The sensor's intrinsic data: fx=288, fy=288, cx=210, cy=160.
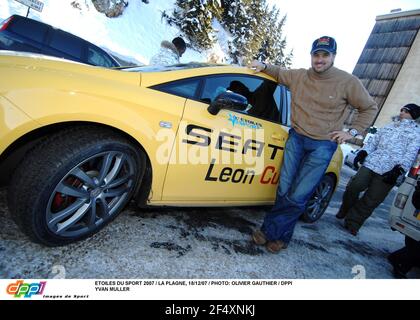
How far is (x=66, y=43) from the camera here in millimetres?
6691

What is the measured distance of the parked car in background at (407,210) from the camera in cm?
309

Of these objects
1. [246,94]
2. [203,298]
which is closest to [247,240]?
[203,298]

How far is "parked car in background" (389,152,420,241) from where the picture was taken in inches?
122

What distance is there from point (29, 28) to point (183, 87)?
581 cm

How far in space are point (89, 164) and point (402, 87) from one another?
30981 mm

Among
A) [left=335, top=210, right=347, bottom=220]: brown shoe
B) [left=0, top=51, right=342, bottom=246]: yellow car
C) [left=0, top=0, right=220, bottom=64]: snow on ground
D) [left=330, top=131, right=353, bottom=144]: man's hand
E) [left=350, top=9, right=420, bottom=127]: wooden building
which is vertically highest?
[left=350, top=9, right=420, bottom=127]: wooden building

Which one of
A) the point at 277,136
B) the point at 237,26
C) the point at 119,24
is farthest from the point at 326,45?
the point at 237,26

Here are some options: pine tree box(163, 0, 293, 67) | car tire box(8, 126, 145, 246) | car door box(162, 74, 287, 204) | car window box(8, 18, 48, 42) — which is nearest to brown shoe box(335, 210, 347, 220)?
car door box(162, 74, 287, 204)

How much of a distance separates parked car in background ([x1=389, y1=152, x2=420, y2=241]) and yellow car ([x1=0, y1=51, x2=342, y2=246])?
1759mm

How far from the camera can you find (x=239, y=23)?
28797 millimetres

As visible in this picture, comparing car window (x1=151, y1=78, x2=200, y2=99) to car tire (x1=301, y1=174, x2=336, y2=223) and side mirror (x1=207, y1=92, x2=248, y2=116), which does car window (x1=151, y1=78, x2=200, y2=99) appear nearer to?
side mirror (x1=207, y1=92, x2=248, y2=116)

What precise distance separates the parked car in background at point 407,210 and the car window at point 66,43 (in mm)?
6966

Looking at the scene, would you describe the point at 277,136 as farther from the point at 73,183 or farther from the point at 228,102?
the point at 73,183

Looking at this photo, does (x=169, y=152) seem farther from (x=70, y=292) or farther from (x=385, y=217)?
(x=385, y=217)
